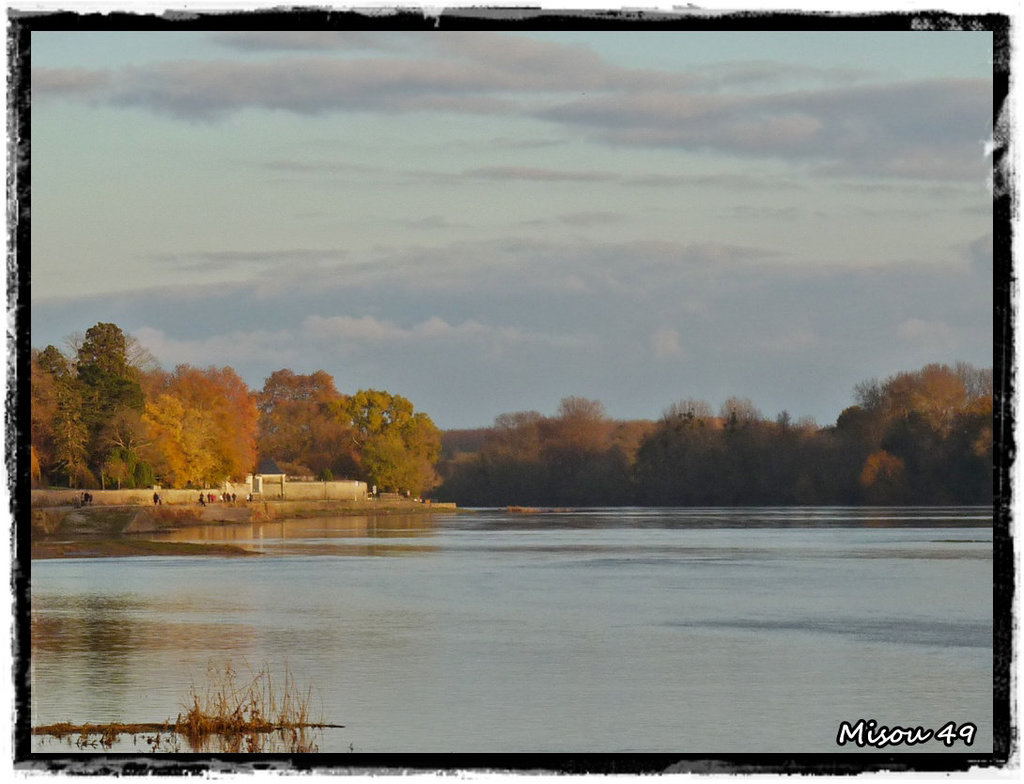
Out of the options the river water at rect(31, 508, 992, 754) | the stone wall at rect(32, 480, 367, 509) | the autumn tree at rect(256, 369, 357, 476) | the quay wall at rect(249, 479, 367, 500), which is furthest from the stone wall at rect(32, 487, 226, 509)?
the autumn tree at rect(256, 369, 357, 476)

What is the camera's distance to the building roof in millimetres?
113431

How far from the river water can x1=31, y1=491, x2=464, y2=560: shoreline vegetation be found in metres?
3.85

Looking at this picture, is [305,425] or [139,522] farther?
[305,425]

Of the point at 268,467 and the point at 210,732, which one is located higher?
the point at 210,732

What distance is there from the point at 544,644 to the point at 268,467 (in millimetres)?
94294

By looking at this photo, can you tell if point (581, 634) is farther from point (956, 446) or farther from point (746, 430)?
point (746, 430)

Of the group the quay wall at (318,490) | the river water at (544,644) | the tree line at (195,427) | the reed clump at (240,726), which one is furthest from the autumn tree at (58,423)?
the reed clump at (240,726)

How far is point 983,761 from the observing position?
35.3ft

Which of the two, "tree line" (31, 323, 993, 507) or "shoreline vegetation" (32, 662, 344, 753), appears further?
"tree line" (31, 323, 993, 507)

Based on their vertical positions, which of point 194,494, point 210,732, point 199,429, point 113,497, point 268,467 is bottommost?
point 194,494

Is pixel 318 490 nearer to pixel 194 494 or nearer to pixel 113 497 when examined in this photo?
pixel 194 494

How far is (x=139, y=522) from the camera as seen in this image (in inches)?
2625

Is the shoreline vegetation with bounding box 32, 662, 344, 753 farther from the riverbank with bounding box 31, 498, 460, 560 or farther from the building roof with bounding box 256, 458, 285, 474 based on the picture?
the building roof with bounding box 256, 458, 285, 474

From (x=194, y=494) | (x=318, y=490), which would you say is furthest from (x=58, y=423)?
(x=318, y=490)
